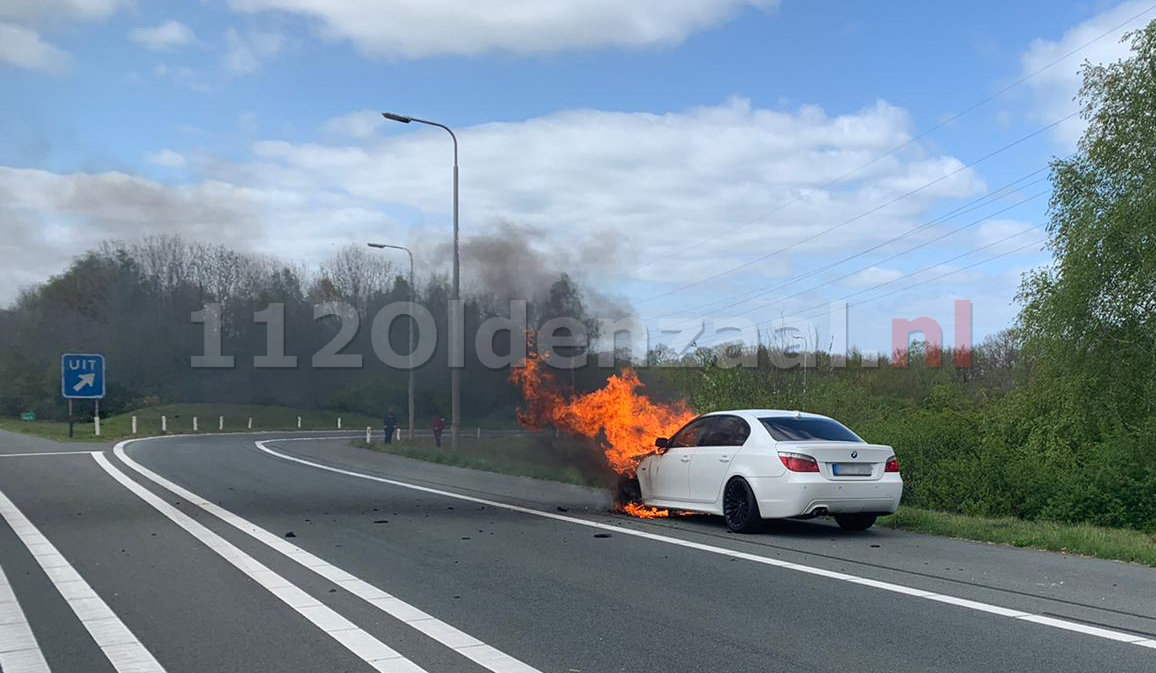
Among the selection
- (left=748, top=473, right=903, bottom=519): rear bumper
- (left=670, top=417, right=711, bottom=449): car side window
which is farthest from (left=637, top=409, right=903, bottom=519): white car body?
(left=670, top=417, right=711, bottom=449): car side window

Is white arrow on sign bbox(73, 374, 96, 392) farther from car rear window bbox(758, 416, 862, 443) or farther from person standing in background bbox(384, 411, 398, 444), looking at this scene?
car rear window bbox(758, 416, 862, 443)

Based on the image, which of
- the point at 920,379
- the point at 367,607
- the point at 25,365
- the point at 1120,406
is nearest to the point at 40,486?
the point at 367,607

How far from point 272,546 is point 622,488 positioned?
5.14 m

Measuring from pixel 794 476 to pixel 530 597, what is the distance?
162 inches

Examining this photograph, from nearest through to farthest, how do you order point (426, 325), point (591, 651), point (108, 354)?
point (591, 651) → point (426, 325) → point (108, 354)

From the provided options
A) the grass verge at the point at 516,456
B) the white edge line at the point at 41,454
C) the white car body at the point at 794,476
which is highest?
the white car body at the point at 794,476

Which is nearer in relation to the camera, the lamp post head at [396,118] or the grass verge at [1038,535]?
the grass verge at [1038,535]

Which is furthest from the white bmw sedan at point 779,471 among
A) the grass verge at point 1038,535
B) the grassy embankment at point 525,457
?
the grassy embankment at point 525,457

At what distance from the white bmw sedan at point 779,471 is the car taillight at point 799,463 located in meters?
0.01

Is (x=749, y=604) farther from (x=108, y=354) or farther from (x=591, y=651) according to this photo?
(x=108, y=354)

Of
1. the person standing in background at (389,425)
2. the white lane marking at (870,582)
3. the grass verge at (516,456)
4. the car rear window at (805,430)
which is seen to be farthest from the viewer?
the person standing in background at (389,425)

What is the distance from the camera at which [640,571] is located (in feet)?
28.9

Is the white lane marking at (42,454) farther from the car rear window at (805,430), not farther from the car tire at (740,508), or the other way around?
the car rear window at (805,430)

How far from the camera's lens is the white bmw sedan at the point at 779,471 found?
10758 mm
